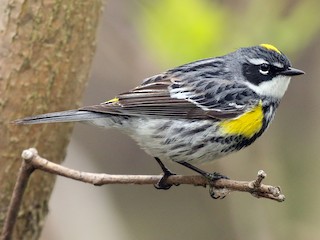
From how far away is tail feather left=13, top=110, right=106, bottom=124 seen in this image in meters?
4.22

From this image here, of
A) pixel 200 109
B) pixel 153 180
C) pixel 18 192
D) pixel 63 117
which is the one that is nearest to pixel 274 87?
pixel 200 109

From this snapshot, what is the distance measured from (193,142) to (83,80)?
31.8 inches

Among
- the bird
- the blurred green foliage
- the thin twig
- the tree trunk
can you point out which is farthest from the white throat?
the thin twig

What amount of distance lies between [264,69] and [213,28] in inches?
33.9

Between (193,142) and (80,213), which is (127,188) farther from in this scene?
(193,142)

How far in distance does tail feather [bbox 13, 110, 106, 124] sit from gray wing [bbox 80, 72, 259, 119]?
0.06 m

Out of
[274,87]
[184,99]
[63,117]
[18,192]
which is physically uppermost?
[274,87]

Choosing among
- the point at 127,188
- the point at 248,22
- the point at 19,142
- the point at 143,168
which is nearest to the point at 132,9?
the point at 248,22

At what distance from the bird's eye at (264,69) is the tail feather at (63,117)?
1018mm

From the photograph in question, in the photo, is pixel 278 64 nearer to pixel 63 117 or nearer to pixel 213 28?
pixel 213 28

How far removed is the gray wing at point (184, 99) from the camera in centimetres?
467

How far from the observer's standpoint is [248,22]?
5.72 metres

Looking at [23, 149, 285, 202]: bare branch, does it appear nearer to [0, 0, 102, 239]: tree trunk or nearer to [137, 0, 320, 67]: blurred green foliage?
[0, 0, 102, 239]: tree trunk

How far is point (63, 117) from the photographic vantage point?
438cm
